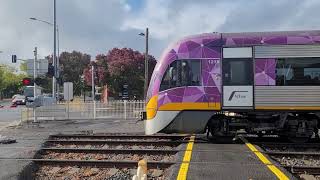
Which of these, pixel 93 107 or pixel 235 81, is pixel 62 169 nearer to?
pixel 235 81

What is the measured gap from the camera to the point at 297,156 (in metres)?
13.5

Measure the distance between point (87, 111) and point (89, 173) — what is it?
67.8 ft

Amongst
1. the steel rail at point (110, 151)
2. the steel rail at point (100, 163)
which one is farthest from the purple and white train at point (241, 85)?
the steel rail at point (100, 163)

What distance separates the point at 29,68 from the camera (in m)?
47.0

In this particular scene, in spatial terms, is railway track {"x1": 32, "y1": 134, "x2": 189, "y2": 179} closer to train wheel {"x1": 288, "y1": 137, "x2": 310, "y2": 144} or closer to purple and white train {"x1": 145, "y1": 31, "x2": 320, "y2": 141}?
purple and white train {"x1": 145, "y1": 31, "x2": 320, "y2": 141}

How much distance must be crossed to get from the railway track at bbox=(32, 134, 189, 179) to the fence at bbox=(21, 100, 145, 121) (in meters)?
12.7

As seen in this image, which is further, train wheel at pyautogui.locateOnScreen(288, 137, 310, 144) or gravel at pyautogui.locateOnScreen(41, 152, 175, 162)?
train wheel at pyautogui.locateOnScreen(288, 137, 310, 144)

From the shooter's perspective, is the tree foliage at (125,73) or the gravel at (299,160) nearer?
Answer: the gravel at (299,160)

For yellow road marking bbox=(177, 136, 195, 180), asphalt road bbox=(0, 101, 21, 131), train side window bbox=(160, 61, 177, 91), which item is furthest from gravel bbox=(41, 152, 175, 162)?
asphalt road bbox=(0, 101, 21, 131)

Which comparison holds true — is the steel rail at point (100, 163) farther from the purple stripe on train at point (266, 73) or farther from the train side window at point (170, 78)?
the purple stripe on train at point (266, 73)

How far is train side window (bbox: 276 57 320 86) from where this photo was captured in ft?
51.2

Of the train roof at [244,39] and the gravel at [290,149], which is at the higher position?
the train roof at [244,39]

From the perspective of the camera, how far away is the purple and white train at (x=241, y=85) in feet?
51.2

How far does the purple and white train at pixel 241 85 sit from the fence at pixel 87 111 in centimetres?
1525
